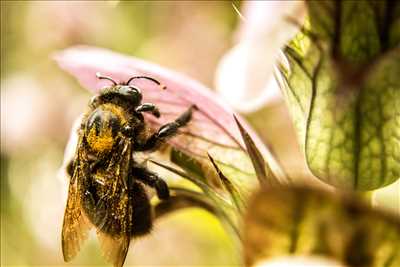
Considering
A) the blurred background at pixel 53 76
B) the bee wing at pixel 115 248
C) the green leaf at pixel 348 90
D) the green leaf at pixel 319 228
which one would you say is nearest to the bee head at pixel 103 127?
the bee wing at pixel 115 248

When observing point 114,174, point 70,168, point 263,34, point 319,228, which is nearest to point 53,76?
point 70,168

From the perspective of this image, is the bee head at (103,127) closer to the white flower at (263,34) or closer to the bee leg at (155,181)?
the bee leg at (155,181)

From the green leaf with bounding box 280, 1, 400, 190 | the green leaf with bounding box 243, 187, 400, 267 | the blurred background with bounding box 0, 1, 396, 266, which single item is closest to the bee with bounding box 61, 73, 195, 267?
the green leaf with bounding box 280, 1, 400, 190

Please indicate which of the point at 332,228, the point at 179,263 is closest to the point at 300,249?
the point at 332,228

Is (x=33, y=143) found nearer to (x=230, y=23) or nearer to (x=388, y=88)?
(x=230, y=23)

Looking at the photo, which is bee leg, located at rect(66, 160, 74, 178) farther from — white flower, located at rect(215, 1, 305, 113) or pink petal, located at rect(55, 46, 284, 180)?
white flower, located at rect(215, 1, 305, 113)

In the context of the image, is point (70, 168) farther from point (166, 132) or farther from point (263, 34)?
point (263, 34)
